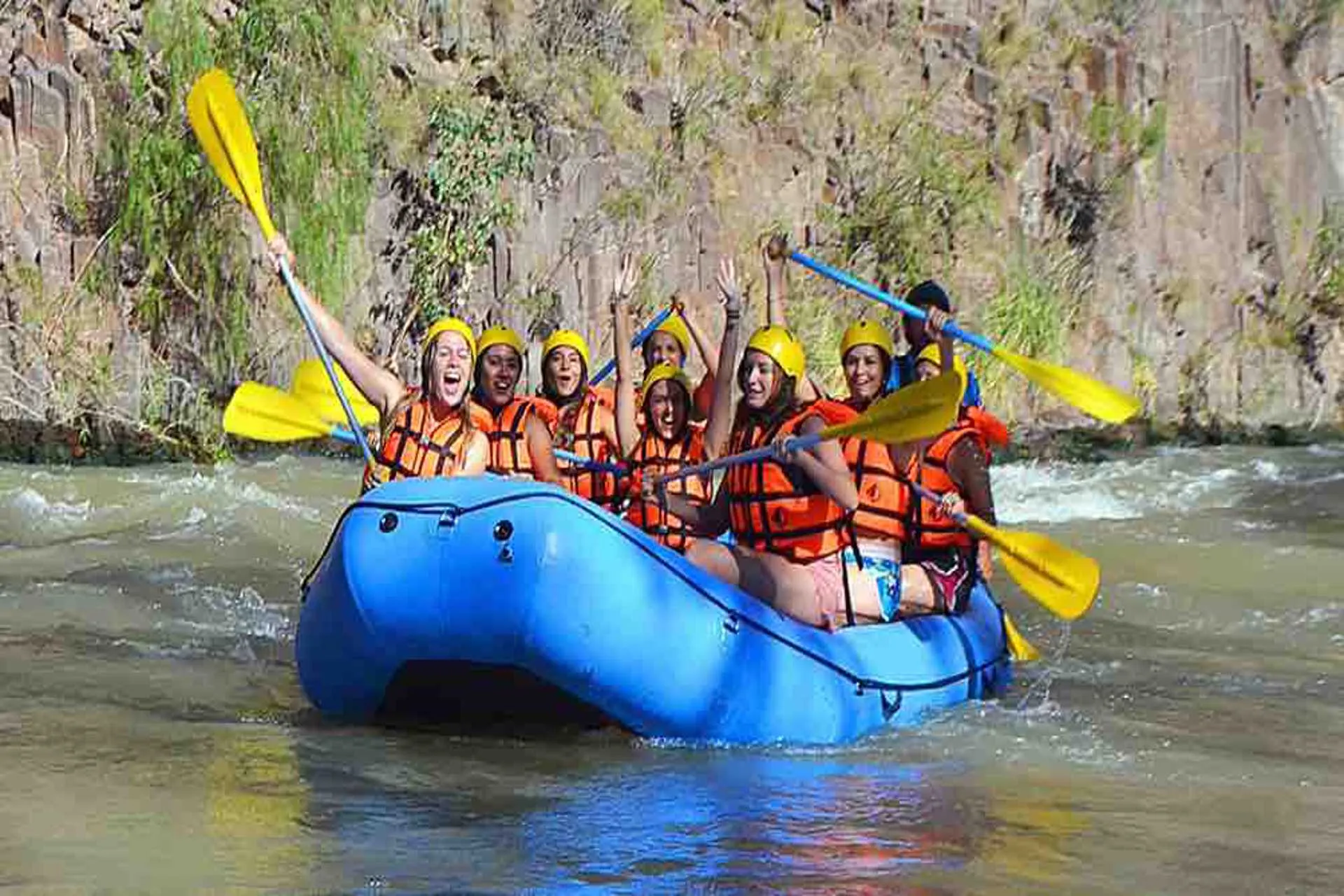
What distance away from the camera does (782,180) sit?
1689 cm

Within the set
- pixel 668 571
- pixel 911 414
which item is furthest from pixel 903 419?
pixel 668 571

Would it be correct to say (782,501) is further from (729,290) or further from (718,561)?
(729,290)

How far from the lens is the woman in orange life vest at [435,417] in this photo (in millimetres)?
5273

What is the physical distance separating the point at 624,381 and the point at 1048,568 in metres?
1.40

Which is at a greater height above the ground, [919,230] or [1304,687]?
[919,230]

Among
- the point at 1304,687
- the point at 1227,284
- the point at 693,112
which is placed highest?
the point at 693,112

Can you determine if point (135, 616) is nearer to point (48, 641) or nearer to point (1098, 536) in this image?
point (48, 641)

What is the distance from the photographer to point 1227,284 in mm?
20531

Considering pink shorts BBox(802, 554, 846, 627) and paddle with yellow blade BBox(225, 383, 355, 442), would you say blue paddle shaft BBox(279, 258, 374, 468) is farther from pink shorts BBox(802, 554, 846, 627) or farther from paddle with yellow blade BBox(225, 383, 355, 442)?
pink shorts BBox(802, 554, 846, 627)

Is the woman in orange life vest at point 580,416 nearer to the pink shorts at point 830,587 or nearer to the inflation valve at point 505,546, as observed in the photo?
the pink shorts at point 830,587

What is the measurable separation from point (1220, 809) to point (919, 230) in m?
13.0

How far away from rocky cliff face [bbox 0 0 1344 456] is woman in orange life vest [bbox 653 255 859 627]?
7.38m

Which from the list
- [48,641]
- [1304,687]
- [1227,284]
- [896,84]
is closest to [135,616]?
[48,641]

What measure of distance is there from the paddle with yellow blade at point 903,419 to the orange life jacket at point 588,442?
1377 mm
